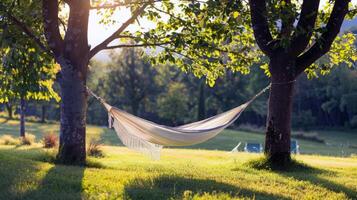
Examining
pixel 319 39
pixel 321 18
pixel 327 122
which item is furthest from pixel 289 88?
pixel 327 122

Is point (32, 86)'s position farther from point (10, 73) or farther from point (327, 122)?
point (327, 122)

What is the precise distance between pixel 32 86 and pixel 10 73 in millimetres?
571

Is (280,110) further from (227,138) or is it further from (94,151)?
(227,138)

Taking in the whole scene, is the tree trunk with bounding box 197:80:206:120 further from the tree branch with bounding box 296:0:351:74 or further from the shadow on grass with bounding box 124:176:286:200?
the shadow on grass with bounding box 124:176:286:200

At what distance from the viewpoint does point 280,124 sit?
33.2 feet

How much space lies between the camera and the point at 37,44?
1034cm

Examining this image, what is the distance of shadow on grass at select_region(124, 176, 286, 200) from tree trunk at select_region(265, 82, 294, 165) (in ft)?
9.25

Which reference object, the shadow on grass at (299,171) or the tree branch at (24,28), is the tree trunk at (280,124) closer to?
the shadow on grass at (299,171)

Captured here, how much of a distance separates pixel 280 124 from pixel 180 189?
155 inches

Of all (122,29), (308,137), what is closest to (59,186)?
(122,29)

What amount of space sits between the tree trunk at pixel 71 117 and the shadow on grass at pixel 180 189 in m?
2.69

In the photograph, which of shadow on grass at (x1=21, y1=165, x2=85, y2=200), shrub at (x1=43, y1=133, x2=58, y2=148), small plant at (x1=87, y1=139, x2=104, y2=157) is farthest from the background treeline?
shadow on grass at (x1=21, y1=165, x2=85, y2=200)

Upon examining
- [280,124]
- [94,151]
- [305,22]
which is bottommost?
[94,151]

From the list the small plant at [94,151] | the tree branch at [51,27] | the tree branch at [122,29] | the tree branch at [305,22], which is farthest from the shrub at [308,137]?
the tree branch at [51,27]
